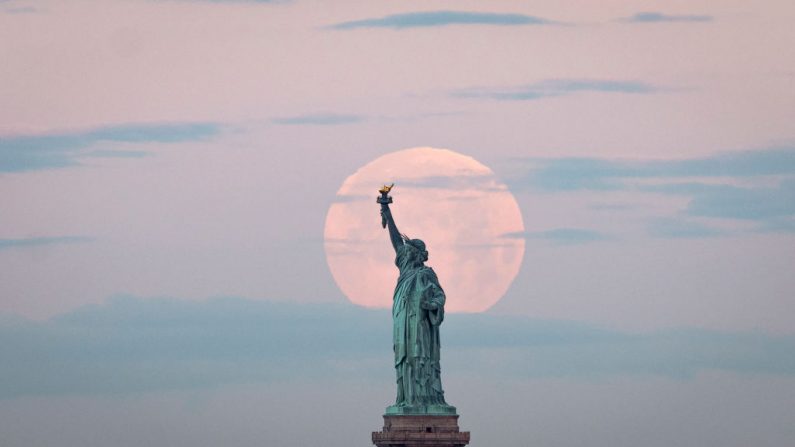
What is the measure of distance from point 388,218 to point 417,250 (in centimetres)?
123

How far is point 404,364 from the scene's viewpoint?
569ft

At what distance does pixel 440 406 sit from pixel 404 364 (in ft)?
5.40

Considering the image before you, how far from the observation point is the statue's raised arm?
173 m

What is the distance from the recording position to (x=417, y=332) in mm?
173250

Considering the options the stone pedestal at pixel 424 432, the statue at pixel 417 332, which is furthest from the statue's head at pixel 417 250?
the stone pedestal at pixel 424 432

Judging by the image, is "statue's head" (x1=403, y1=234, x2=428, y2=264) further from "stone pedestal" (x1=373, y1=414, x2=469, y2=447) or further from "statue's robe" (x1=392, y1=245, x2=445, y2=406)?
"stone pedestal" (x1=373, y1=414, x2=469, y2=447)

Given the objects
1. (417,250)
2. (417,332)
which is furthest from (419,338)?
(417,250)

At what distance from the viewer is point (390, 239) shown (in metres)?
174

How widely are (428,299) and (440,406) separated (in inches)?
121

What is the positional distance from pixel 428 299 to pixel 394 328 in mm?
1555

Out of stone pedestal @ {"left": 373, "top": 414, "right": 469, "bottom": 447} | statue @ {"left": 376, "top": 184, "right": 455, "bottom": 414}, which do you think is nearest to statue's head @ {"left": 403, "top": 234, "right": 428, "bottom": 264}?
statue @ {"left": 376, "top": 184, "right": 455, "bottom": 414}

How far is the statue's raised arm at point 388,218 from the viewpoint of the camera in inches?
6826

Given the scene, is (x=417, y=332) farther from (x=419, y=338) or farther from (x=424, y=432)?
(x=424, y=432)

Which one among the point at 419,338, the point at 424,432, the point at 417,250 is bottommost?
the point at 424,432
